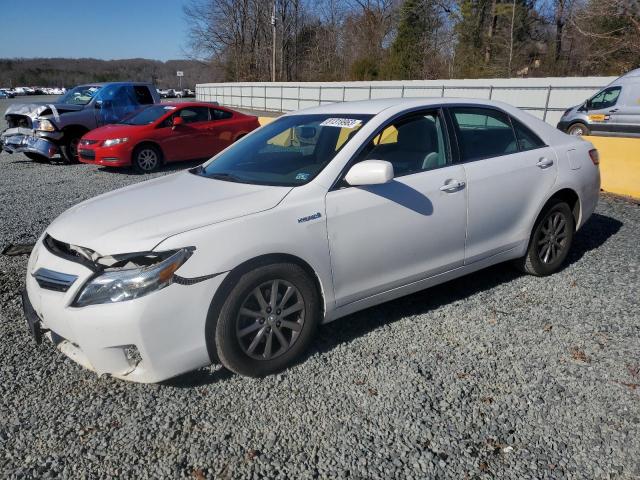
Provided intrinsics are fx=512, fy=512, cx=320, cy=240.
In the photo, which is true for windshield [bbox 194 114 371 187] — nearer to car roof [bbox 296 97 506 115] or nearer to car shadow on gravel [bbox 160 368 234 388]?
car roof [bbox 296 97 506 115]

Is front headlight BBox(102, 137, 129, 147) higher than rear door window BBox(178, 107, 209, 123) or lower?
lower

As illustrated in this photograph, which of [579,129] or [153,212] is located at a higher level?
[153,212]

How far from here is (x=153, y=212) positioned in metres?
2.93

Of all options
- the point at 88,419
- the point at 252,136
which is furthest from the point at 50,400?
the point at 252,136

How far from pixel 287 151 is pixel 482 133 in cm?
157

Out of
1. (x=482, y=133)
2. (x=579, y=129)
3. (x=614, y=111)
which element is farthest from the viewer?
(x=579, y=129)

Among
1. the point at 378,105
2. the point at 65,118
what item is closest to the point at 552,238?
the point at 378,105

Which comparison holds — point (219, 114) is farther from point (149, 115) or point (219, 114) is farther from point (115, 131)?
point (115, 131)

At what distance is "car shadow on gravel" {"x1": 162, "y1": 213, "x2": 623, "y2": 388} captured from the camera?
120 inches

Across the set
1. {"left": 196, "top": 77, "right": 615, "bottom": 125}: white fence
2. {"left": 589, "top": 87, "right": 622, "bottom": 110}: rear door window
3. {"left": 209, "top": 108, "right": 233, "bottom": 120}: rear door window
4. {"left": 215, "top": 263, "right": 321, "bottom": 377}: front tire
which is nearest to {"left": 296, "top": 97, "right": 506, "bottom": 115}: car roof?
{"left": 215, "top": 263, "right": 321, "bottom": 377}: front tire

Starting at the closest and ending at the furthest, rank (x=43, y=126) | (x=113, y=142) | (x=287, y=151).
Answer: (x=287, y=151), (x=113, y=142), (x=43, y=126)

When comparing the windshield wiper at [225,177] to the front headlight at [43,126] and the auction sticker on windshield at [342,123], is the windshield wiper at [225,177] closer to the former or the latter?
the auction sticker on windshield at [342,123]

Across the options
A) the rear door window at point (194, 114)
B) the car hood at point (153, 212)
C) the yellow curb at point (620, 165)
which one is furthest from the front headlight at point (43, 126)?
the yellow curb at point (620, 165)

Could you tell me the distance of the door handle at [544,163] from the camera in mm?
4166
